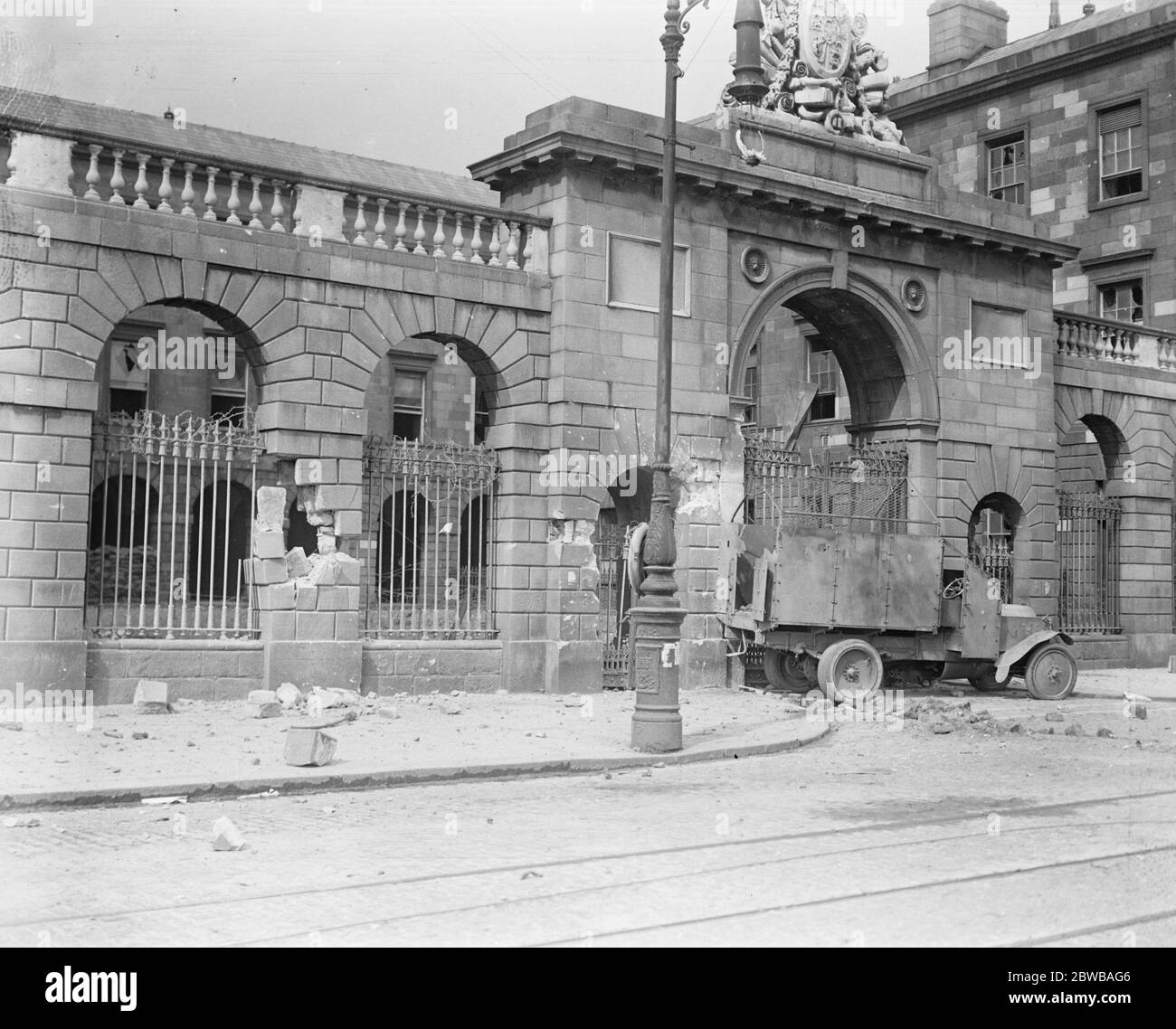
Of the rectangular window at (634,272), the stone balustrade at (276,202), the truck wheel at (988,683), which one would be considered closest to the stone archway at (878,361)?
the rectangular window at (634,272)

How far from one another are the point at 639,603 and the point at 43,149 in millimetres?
8563

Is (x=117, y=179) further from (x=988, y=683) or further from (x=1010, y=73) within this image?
(x=1010, y=73)

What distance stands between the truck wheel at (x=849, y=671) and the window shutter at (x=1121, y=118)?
19.5 m

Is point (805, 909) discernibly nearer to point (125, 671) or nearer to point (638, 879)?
point (638, 879)

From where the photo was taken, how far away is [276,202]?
17.3m

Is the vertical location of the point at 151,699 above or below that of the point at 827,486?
below

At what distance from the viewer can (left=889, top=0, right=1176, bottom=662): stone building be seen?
27.2 m

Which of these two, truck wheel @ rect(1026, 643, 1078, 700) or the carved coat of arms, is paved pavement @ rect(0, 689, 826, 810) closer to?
truck wheel @ rect(1026, 643, 1078, 700)

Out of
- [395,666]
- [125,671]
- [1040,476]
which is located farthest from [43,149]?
[1040,476]

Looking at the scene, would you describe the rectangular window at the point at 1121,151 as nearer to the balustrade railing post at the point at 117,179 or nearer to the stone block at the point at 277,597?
the stone block at the point at 277,597

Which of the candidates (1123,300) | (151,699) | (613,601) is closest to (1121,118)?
(1123,300)

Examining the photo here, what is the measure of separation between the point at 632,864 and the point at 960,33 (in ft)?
115

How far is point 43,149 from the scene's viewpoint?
602 inches

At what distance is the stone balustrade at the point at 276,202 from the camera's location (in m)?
15.4
